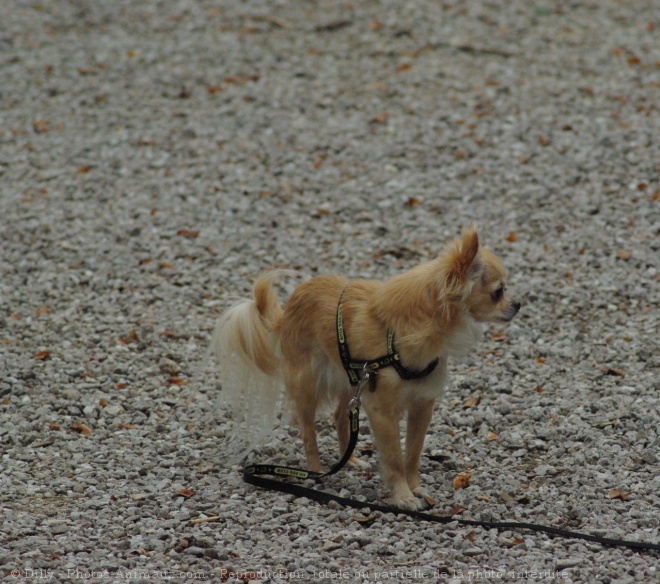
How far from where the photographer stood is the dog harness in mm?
4754

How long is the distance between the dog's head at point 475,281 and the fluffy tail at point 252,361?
46.7 inches

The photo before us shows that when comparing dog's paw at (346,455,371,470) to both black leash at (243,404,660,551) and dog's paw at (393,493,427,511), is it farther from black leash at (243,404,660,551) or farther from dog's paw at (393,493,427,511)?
dog's paw at (393,493,427,511)

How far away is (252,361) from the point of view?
5.47 m

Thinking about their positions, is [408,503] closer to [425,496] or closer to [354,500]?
[425,496]

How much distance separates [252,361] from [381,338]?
1019 mm

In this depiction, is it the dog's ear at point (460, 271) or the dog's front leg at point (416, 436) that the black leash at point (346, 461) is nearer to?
the dog's front leg at point (416, 436)

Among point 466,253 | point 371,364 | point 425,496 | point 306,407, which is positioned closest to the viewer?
point 466,253

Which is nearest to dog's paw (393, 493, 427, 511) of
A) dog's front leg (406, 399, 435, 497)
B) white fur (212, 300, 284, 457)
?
dog's front leg (406, 399, 435, 497)

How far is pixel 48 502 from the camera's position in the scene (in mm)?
4836

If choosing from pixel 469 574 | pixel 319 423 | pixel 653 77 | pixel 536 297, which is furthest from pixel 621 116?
pixel 469 574

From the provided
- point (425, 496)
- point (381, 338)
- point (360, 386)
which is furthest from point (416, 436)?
point (381, 338)

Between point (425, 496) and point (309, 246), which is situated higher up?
point (309, 246)

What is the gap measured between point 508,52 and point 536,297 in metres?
5.52

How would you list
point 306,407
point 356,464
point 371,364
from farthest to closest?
point 356,464 < point 306,407 < point 371,364
